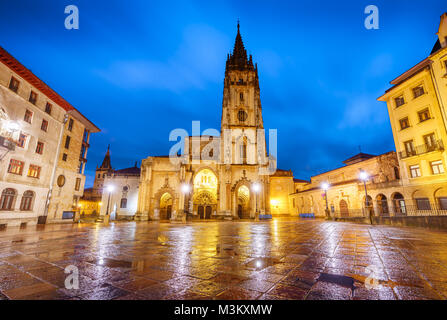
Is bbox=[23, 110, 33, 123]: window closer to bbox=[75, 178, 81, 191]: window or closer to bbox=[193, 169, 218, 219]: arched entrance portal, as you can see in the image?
bbox=[75, 178, 81, 191]: window

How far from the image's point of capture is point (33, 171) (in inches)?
685

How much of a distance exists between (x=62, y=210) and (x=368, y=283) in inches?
1054

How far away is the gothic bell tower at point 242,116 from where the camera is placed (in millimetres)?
34344

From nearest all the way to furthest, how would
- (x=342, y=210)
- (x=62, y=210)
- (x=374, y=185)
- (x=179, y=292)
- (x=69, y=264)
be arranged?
(x=179, y=292), (x=69, y=264), (x=62, y=210), (x=374, y=185), (x=342, y=210)

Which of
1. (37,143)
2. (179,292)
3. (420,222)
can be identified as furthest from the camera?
(37,143)

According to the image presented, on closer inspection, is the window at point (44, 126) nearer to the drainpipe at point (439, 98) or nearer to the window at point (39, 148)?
the window at point (39, 148)

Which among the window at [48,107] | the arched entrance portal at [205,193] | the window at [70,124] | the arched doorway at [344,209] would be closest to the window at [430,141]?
the arched doorway at [344,209]

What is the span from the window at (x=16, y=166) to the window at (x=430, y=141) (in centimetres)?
3561

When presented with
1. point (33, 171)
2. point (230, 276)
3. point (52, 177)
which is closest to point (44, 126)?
point (33, 171)

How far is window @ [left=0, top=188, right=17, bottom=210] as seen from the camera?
14939 millimetres

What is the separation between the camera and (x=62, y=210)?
21.0m
